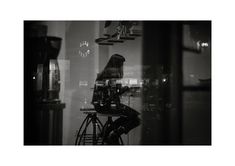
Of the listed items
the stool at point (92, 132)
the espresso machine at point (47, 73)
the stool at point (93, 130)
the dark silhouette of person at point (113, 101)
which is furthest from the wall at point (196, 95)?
the espresso machine at point (47, 73)

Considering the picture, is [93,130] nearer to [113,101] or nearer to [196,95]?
[113,101]

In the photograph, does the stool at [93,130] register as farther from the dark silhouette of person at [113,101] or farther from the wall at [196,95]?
the wall at [196,95]

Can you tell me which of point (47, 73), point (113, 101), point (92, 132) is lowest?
point (92, 132)

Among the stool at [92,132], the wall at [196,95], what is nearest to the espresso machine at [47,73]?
the stool at [92,132]

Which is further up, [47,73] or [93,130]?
[47,73]

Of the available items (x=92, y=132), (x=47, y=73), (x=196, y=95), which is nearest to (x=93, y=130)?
(x=92, y=132)

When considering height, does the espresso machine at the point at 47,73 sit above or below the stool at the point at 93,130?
above

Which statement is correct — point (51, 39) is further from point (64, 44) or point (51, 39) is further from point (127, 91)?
point (127, 91)

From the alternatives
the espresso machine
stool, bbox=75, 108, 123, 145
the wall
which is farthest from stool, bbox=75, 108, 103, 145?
the wall

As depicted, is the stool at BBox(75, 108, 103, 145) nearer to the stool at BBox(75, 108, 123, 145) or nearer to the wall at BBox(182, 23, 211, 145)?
the stool at BBox(75, 108, 123, 145)
